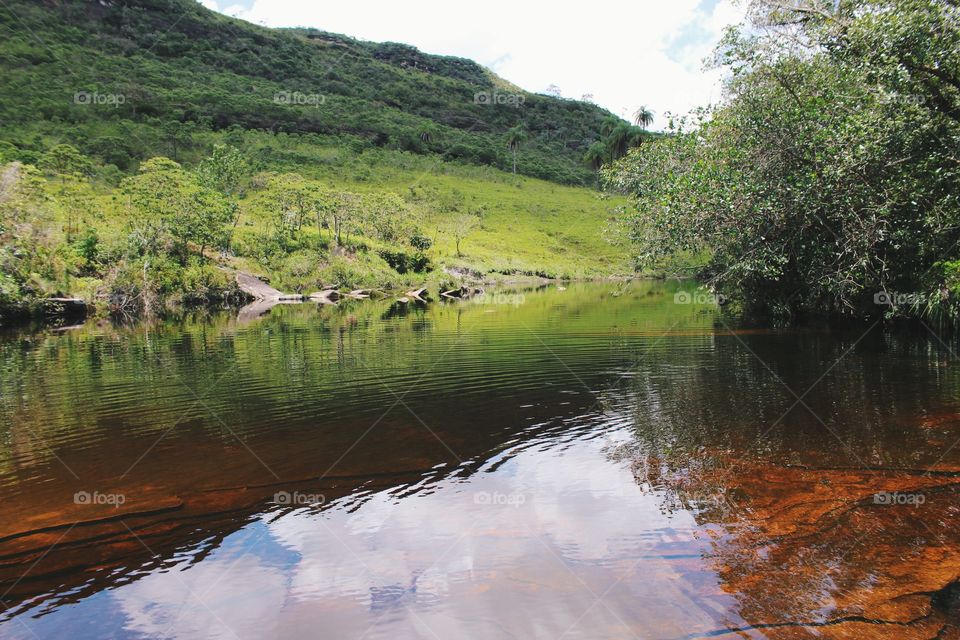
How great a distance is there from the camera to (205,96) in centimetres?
12050

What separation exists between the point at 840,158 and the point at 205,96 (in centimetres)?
13135

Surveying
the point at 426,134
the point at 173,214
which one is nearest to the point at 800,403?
the point at 173,214

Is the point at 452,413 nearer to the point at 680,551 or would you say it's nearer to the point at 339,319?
the point at 680,551

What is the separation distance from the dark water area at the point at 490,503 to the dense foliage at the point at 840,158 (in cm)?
365

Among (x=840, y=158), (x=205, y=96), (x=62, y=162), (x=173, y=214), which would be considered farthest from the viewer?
(x=205, y=96)

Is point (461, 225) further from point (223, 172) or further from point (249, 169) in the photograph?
point (223, 172)

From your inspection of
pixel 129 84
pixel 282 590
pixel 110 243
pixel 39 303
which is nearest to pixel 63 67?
pixel 129 84

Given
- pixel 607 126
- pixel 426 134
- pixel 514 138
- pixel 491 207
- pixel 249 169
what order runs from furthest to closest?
pixel 607 126, pixel 514 138, pixel 426 134, pixel 491 207, pixel 249 169

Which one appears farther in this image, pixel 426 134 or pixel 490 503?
pixel 426 134

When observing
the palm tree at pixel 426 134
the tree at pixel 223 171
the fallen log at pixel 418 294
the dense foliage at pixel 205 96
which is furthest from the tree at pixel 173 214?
the palm tree at pixel 426 134

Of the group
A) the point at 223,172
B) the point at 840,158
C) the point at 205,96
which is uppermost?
the point at 205,96

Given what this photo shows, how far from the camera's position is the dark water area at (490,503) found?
235 inches

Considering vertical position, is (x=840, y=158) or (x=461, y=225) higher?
(x=461, y=225)

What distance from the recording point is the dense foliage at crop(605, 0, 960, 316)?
592 inches
